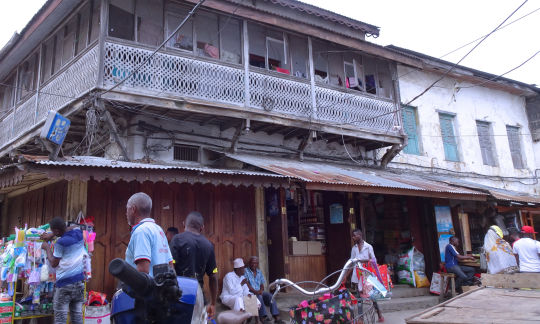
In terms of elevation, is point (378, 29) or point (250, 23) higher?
point (378, 29)

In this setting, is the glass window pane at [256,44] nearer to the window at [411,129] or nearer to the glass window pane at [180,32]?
the glass window pane at [180,32]

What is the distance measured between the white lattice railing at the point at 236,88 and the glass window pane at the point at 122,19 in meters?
1.00

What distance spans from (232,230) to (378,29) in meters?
8.12

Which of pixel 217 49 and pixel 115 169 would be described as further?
pixel 217 49

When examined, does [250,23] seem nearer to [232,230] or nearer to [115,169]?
[232,230]

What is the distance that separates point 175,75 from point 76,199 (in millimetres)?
3367

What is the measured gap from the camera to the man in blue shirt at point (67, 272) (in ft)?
17.6

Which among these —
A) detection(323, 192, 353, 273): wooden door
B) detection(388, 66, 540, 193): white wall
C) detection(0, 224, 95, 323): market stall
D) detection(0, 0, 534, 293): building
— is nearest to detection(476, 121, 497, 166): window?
detection(388, 66, 540, 193): white wall

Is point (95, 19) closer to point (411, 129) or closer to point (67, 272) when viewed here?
point (67, 272)

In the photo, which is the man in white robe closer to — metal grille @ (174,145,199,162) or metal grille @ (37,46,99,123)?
metal grille @ (174,145,199,162)

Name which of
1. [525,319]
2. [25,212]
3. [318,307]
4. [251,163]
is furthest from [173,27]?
[525,319]

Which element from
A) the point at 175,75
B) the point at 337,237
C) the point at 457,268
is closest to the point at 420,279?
the point at 457,268

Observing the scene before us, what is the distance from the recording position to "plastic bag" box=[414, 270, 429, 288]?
11.0 meters

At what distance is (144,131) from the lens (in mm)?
9086
